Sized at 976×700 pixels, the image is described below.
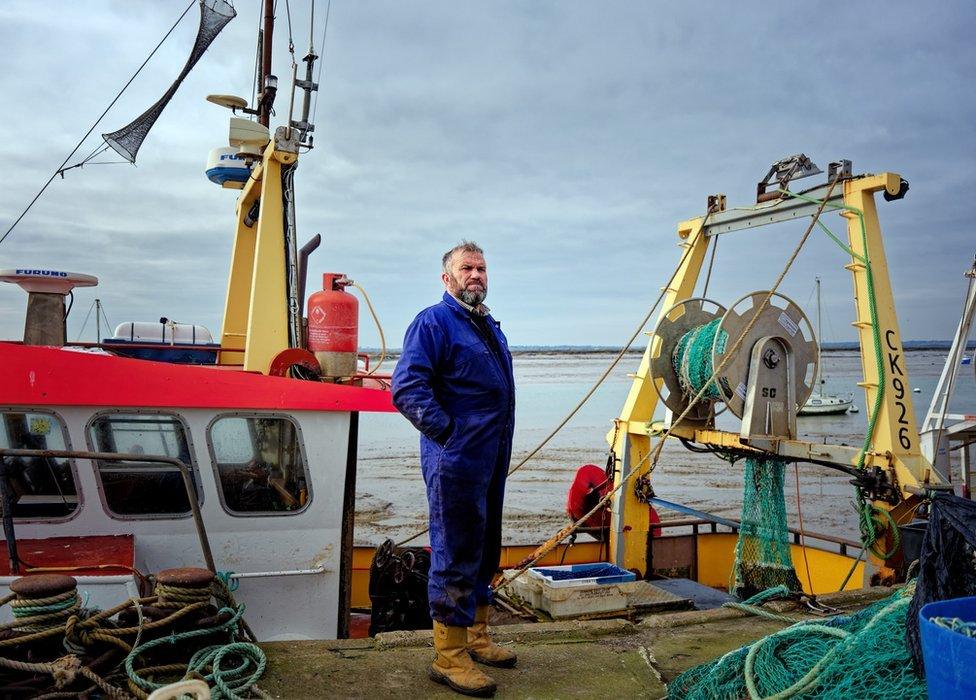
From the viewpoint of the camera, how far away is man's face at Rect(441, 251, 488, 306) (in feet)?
11.3

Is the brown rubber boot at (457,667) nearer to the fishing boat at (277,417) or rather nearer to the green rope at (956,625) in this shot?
the fishing boat at (277,417)

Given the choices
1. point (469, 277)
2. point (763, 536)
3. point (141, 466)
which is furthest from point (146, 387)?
point (763, 536)

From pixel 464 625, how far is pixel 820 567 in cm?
653

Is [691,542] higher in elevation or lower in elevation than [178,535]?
lower

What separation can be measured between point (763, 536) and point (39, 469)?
5362 mm

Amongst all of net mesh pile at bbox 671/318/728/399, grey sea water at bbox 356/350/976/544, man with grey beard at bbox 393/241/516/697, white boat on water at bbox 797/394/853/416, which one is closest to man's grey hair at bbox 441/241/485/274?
man with grey beard at bbox 393/241/516/697

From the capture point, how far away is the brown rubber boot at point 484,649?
3492 mm

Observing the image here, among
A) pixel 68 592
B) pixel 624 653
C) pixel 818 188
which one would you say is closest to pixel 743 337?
pixel 818 188

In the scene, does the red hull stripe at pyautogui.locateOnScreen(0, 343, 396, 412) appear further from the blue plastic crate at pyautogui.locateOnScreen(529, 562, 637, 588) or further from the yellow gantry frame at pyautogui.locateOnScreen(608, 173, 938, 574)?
the yellow gantry frame at pyautogui.locateOnScreen(608, 173, 938, 574)

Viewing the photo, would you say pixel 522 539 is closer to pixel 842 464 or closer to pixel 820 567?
pixel 820 567

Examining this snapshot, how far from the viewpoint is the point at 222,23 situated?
666 cm

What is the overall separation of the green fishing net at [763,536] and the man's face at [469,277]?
3.86 m

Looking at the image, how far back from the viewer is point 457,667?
10.6ft

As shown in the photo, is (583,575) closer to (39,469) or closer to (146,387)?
(146,387)
